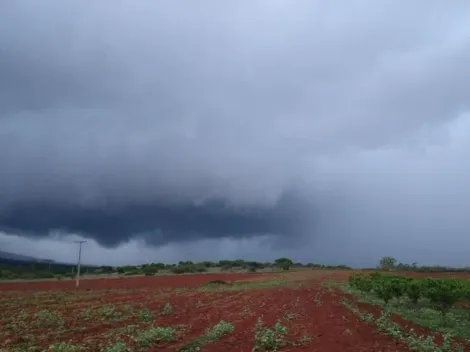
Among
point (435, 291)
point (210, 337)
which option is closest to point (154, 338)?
point (210, 337)

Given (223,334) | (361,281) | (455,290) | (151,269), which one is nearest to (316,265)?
(151,269)

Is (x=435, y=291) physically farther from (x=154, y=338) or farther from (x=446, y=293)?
(x=154, y=338)

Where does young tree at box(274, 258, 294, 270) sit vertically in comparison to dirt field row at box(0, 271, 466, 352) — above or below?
above

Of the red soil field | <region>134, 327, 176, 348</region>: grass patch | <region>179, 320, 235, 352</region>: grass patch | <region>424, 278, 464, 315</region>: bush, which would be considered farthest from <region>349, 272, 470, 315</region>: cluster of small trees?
<region>134, 327, 176, 348</region>: grass patch

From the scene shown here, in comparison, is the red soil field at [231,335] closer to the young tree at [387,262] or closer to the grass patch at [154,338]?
the grass patch at [154,338]

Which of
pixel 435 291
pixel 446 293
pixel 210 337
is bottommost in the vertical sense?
pixel 210 337

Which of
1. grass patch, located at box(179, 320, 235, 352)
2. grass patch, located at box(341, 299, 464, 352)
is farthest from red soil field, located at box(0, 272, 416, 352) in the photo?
grass patch, located at box(341, 299, 464, 352)

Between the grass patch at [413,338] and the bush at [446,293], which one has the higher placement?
the bush at [446,293]

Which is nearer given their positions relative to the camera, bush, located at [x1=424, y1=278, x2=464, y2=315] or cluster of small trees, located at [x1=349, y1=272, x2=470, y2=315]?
bush, located at [x1=424, y1=278, x2=464, y2=315]

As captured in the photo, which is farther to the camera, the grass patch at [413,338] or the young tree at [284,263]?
the young tree at [284,263]

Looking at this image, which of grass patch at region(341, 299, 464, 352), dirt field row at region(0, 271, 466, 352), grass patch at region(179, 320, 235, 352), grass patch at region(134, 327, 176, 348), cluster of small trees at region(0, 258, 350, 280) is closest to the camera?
grass patch at region(341, 299, 464, 352)

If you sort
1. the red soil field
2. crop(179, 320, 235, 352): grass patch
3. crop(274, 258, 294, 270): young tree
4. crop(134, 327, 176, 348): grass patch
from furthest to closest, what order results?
crop(274, 258, 294, 270): young tree < crop(134, 327, 176, 348): grass patch < the red soil field < crop(179, 320, 235, 352): grass patch

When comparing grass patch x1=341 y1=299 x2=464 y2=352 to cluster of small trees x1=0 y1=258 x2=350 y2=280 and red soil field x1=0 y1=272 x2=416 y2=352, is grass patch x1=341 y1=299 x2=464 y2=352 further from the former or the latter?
cluster of small trees x1=0 y1=258 x2=350 y2=280

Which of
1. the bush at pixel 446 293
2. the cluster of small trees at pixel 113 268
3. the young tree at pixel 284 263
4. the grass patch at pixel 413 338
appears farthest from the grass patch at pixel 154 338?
the young tree at pixel 284 263
